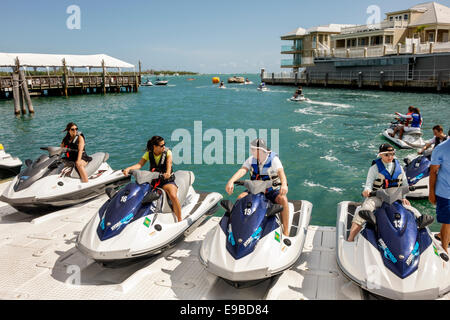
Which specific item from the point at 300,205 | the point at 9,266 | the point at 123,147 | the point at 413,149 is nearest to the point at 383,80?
the point at 413,149

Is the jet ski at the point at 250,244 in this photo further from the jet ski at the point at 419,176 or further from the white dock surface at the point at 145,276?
the jet ski at the point at 419,176

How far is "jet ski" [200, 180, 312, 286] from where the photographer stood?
4.21m

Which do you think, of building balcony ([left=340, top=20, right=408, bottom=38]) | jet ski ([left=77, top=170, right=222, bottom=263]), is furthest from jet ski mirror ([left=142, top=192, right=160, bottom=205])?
building balcony ([left=340, top=20, right=408, bottom=38])

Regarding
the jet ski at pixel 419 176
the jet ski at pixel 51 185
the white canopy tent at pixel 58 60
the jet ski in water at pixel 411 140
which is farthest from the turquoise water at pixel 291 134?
the white canopy tent at pixel 58 60

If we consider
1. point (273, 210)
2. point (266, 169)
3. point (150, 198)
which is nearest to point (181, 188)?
point (150, 198)

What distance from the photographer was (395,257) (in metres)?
4.00

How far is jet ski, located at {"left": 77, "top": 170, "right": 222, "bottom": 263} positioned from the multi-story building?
153ft

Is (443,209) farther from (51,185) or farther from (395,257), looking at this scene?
(51,185)

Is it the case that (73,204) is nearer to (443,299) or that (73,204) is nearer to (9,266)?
(9,266)

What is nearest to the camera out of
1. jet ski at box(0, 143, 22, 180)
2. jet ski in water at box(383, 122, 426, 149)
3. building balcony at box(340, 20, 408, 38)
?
jet ski at box(0, 143, 22, 180)

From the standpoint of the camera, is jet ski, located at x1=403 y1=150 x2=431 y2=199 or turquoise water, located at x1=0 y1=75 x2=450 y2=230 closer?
jet ski, located at x1=403 y1=150 x2=431 y2=199

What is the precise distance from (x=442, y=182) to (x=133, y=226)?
4.18 metres

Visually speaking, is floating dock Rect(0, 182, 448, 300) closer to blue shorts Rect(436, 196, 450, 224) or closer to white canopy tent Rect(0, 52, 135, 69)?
blue shorts Rect(436, 196, 450, 224)

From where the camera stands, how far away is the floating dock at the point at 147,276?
182 inches
